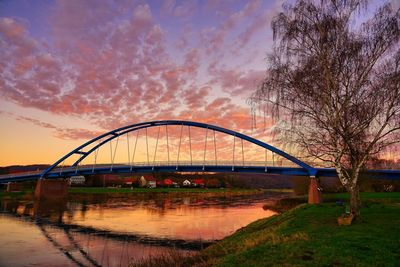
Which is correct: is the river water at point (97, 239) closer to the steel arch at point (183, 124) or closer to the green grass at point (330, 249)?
the green grass at point (330, 249)

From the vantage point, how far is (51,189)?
233ft

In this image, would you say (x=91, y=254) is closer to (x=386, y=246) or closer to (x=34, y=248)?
(x=34, y=248)

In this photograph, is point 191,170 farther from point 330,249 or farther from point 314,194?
point 330,249

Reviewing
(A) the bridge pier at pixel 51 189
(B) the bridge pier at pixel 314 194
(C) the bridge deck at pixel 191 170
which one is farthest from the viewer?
(A) the bridge pier at pixel 51 189

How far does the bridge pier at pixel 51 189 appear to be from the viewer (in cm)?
6906

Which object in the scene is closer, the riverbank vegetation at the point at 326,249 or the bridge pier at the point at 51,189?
the riverbank vegetation at the point at 326,249

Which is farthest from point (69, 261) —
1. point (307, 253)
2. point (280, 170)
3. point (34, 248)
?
Result: point (280, 170)

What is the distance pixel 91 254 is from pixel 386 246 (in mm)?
15270

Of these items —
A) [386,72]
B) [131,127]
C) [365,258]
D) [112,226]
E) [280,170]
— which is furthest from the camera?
[131,127]

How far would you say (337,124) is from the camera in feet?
55.0

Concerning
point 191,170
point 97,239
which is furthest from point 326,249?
point 191,170

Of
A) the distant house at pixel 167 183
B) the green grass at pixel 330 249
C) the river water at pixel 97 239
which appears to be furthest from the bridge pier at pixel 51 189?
the distant house at pixel 167 183

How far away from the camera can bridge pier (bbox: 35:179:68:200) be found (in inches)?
2719

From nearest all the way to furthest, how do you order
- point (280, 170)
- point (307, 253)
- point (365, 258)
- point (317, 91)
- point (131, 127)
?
point (365, 258) → point (307, 253) → point (317, 91) → point (280, 170) → point (131, 127)
